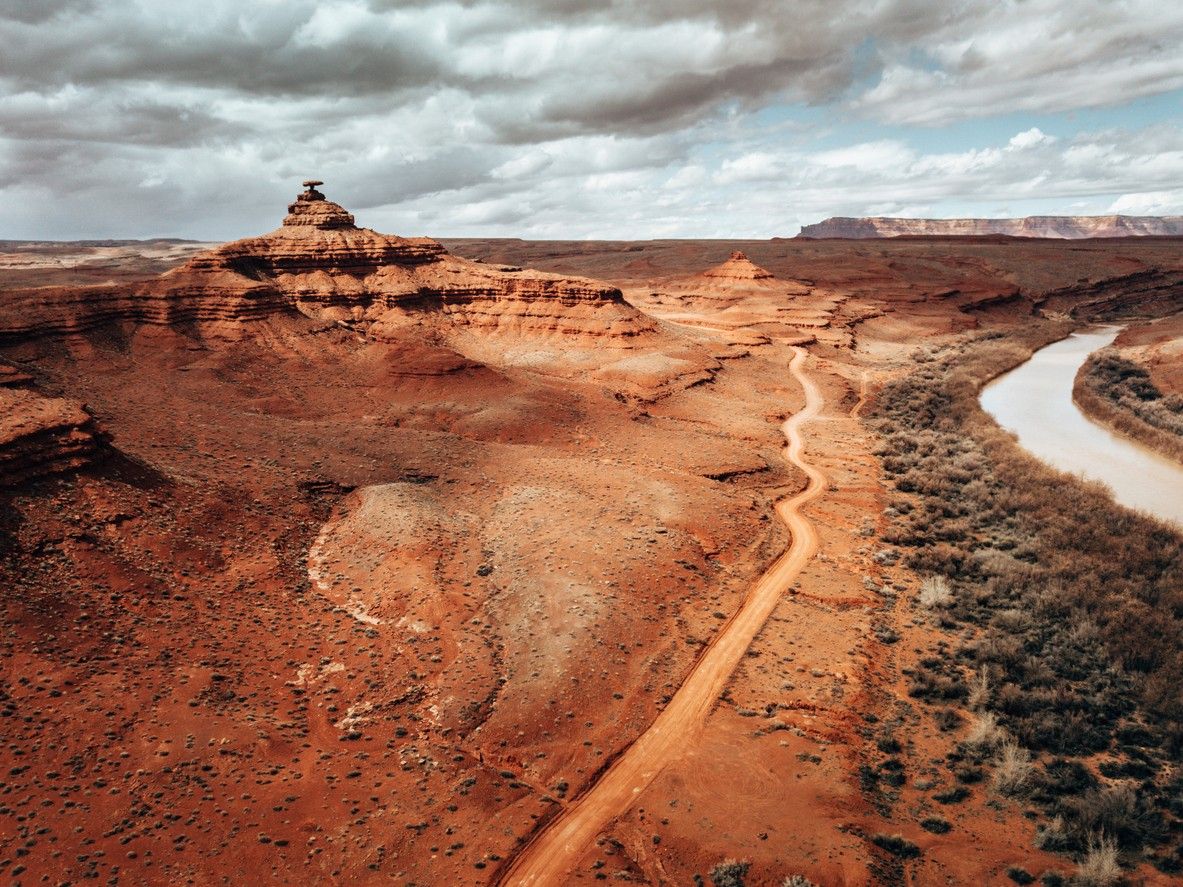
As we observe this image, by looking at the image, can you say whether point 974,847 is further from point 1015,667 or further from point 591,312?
point 591,312

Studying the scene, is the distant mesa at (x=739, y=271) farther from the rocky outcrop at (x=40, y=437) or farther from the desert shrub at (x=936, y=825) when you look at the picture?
the desert shrub at (x=936, y=825)

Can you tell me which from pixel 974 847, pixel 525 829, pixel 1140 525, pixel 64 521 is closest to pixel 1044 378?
pixel 1140 525

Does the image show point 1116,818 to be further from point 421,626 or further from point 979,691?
point 421,626

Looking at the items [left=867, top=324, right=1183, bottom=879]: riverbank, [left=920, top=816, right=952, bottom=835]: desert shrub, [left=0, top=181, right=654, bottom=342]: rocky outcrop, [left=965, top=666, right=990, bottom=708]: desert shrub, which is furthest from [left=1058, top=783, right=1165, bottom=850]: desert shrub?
[left=0, top=181, right=654, bottom=342]: rocky outcrop

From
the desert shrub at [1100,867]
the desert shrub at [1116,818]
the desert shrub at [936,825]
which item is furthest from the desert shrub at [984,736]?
the desert shrub at [1100,867]

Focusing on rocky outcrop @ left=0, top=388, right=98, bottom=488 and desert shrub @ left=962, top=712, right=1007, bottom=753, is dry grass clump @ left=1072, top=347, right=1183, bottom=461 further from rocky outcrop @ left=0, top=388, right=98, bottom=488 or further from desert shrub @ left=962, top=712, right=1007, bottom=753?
rocky outcrop @ left=0, top=388, right=98, bottom=488

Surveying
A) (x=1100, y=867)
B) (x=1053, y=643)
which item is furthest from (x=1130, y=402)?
(x=1100, y=867)
